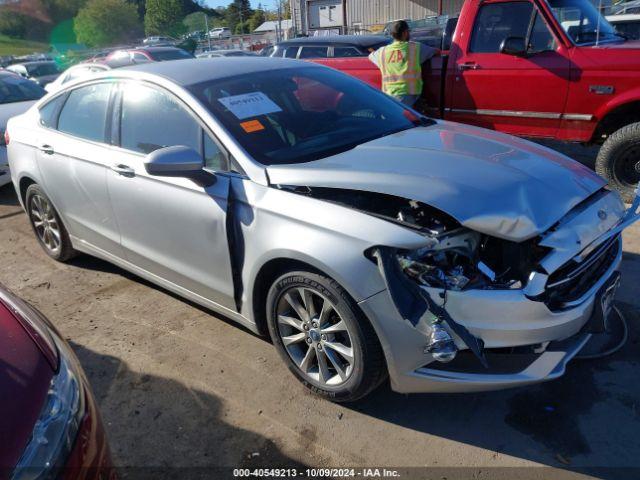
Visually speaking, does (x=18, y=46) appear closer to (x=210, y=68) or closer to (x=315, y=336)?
(x=210, y=68)

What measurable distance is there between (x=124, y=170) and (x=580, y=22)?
16.3 ft

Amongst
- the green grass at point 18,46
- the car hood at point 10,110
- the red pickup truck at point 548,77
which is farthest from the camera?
the green grass at point 18,46

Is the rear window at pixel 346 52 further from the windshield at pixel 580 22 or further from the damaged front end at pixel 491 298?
the damaged front end at pixel 491 298

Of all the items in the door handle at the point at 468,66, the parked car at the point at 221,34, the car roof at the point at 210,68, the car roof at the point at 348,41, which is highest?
the car roof at the point at 210,68

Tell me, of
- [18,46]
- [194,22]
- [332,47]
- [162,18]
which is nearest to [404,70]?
[332,47]

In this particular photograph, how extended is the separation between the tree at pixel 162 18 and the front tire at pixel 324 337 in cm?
8347

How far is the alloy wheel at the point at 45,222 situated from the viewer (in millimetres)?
4520

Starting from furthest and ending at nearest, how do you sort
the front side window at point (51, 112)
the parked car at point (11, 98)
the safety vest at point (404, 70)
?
the parked car at point (11, 98), the safety vest at point (404, 70), the front side window at point (51, 112)

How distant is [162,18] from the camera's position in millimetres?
78750

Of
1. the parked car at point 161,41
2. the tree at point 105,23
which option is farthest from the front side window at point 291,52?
the tree at point 105,23

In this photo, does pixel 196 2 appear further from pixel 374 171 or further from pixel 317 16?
pixel 374 171

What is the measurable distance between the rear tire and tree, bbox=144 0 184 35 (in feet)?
265

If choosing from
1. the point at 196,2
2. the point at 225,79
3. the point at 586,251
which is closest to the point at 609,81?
the point at 586,251

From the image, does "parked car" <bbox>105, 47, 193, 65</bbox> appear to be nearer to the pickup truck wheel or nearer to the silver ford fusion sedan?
the silver ford fusion sedan
